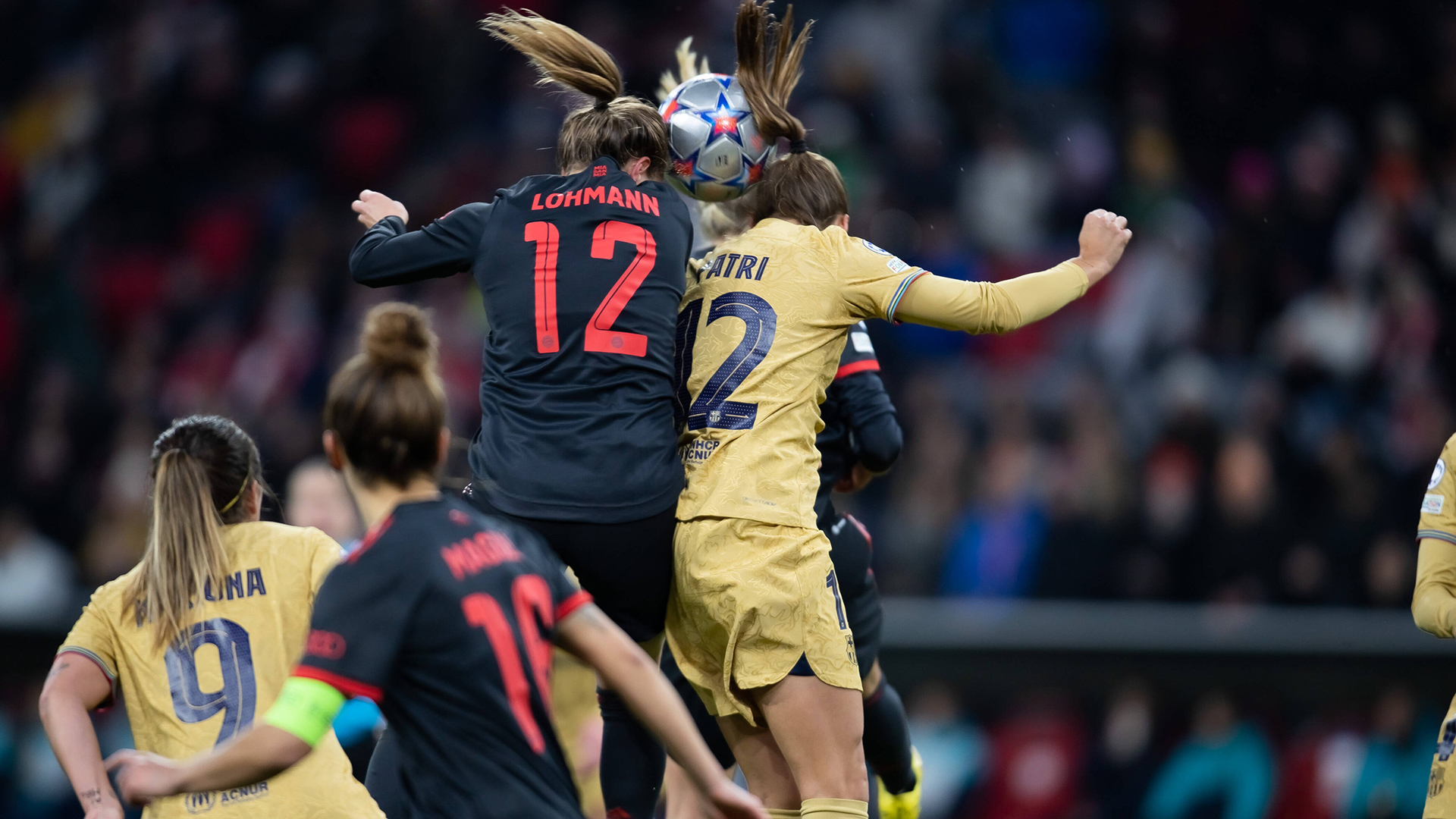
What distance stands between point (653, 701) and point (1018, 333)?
834cm

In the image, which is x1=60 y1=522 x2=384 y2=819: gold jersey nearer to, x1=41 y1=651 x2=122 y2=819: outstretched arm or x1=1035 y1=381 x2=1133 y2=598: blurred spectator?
x1=41 y1=651 x2=122 y2=819: outstretched arm

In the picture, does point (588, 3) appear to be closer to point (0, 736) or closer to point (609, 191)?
point (0, 736)

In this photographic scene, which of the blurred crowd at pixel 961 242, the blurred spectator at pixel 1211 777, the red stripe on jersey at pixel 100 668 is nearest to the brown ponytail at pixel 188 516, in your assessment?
the red stripe on jersey at pixel 100 668

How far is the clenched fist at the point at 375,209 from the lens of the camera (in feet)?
14.9

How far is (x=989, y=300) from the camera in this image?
4.35m

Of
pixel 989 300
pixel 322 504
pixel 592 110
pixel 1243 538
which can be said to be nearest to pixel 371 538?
pixel 592 110

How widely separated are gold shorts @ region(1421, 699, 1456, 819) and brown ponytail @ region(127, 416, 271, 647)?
3.42 meters

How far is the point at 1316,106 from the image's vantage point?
12.3 m

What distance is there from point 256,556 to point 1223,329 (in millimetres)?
8429

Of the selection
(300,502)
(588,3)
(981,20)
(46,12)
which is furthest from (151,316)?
(981,20)

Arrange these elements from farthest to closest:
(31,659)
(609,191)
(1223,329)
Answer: (1223,329) < (31,659) < (609,191)

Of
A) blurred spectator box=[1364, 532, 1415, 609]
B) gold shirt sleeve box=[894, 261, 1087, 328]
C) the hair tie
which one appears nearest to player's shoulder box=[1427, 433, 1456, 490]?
gold shirt sleeve box=[894, 261, 1087, 328]

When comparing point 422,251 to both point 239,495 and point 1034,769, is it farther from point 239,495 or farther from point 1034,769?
point 1034,769

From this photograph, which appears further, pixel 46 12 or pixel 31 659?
pixel 46 12
